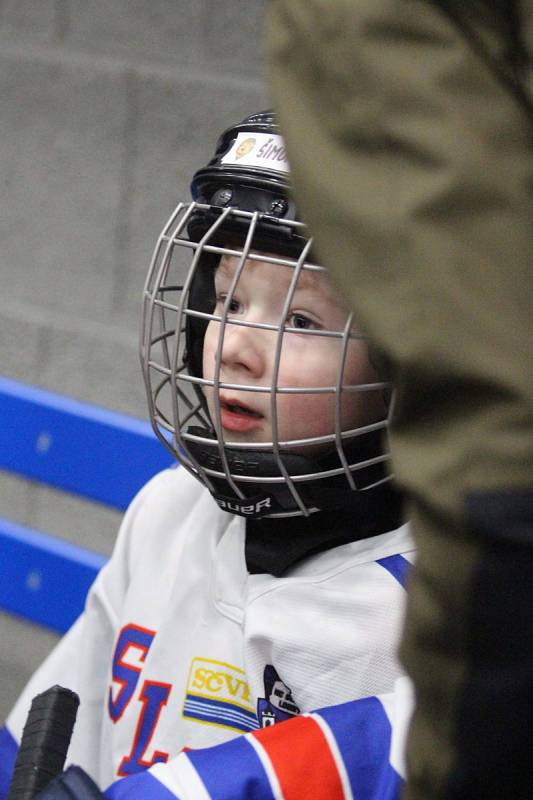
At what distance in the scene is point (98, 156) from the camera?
6.40ft

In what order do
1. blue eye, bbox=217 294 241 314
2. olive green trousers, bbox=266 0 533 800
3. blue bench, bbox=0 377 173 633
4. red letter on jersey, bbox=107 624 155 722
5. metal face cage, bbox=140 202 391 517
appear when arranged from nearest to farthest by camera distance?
olive green trousers, bbox=266 0 533 800 < metal face cage, bbox=140 202 391 517 < blue eye, bbox=217 294 241 314 < red letter on jersey, bbox=107 624 155 722 < blue bench, bbox=0 377 173 633

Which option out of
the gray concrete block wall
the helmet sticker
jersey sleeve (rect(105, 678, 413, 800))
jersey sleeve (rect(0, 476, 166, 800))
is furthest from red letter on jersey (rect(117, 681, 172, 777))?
the gray concrete block wall

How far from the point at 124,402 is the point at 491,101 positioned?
5.07 feet

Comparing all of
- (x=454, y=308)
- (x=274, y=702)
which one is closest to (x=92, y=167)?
(x=274, y=702)

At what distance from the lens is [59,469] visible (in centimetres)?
183

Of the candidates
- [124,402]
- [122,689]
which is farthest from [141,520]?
[124,402]

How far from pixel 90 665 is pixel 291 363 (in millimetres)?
482

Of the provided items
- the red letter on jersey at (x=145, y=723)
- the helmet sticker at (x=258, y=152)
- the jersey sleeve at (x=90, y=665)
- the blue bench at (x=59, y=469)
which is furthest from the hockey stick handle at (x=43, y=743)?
the blue bench at (x=59, y=469)

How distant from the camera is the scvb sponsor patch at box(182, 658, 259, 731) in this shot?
1063mm

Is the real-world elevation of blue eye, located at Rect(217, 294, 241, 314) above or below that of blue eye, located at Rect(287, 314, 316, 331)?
above

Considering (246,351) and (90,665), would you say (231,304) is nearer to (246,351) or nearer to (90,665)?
(246,351)

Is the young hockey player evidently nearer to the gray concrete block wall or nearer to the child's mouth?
the child's mouth

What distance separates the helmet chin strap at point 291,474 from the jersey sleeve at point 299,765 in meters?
0.19

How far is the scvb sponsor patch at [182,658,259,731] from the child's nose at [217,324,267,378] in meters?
0.28
